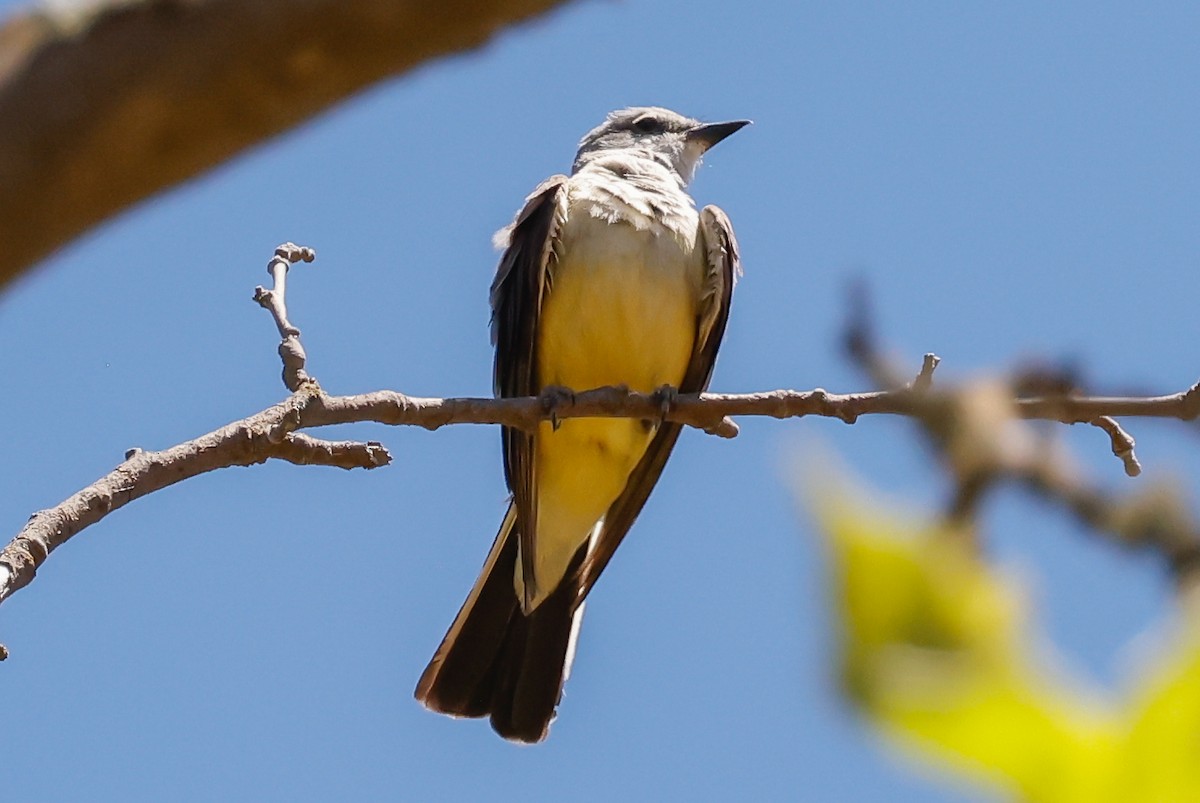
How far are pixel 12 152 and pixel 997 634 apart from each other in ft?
2.68

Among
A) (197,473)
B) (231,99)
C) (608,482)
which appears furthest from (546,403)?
(231,99)

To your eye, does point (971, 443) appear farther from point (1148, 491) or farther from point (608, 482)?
point (608, 482)

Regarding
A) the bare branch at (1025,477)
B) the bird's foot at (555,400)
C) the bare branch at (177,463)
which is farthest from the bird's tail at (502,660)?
the bare branch at (1025,477)

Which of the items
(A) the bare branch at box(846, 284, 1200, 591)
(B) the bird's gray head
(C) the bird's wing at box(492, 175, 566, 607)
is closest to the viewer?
(A) the bare branch at box(846, 284, 1200, 591)

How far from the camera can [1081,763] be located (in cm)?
81

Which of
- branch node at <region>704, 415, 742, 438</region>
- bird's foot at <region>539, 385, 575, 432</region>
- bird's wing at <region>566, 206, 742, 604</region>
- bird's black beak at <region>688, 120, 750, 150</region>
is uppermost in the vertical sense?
Answer: bird's black beak at <region>688, 120, 750, 150</region>

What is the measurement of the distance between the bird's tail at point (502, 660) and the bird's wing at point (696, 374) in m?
0.35

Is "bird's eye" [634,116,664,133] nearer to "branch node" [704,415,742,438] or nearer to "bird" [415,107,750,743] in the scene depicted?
"bird" [415,107,750,743]

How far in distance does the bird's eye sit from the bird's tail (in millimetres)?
3505

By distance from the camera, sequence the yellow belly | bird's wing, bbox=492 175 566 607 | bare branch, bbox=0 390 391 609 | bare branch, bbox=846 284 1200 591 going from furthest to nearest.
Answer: the yellow belly < bird's wing, bbox=492 175 566 607 < bare branch, bbox=0 390 391 609 < bare branch, bbox=846 284 1200 591

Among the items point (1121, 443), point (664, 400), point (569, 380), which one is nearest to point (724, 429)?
point (664, 400)

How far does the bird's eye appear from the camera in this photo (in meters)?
9.70

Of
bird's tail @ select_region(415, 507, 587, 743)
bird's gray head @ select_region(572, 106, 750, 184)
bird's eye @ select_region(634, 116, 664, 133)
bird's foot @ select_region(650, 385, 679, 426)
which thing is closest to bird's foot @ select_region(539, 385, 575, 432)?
bird's foot @ select_region(650, 385, 679, 426)

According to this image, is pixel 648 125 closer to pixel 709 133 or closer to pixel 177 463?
pixel 709 133
